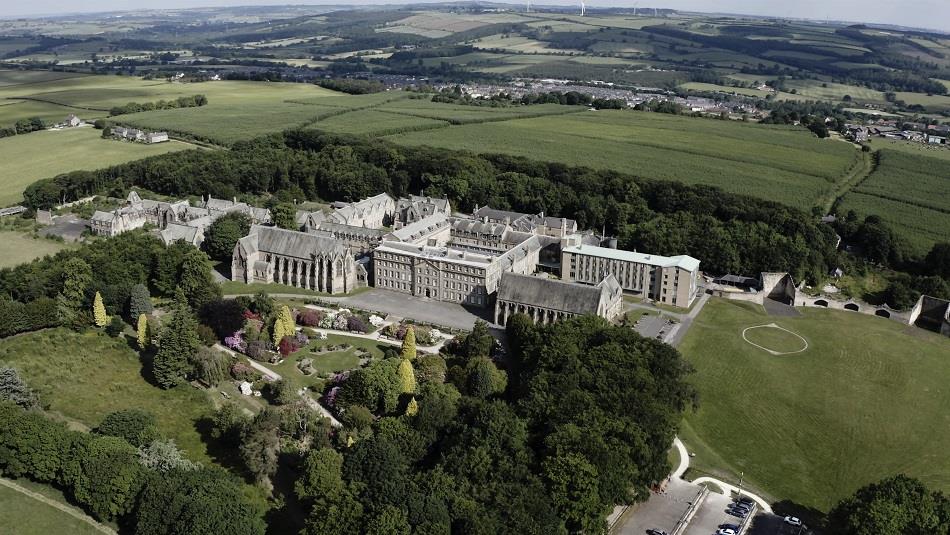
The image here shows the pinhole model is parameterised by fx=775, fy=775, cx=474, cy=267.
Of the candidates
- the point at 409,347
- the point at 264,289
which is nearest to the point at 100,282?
the point at 264,289

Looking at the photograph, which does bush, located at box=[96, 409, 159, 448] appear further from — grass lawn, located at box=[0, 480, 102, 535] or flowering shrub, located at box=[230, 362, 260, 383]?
flowering shrub, located at box=[230, 362, 260, 383]

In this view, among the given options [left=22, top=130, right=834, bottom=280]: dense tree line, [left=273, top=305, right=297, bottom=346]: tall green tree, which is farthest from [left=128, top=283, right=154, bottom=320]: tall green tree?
[left=22, top=130, right=834, bottom=280]: dense tree line

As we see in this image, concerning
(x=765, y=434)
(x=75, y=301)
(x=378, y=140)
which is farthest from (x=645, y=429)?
(x=378, y=140)

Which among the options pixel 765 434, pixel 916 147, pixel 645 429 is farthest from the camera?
pixel 916 147

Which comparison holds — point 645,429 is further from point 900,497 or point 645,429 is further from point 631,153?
point 631,153

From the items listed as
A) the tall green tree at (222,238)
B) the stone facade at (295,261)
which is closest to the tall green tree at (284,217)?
the tall green tree at (222,238)

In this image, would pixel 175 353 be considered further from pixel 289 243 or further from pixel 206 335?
pixel 289 243

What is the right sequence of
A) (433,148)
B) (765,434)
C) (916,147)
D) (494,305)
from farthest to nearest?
(916,147) → (433,148) → (494,305) → (765,434)
